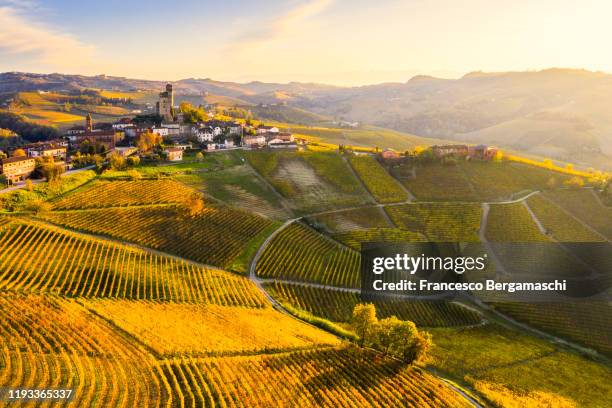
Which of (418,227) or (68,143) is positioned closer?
(418,227)

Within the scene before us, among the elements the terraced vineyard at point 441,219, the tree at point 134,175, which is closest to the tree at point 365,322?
the terraced vineyard at point 441,219

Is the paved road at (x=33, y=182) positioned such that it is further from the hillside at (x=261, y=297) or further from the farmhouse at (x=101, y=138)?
the farmhouse at (x=101, y=138)

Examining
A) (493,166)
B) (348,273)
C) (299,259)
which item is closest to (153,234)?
(299,259)

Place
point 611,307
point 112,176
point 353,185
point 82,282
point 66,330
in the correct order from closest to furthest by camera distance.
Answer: point 66,330, point 82,282, point 611,307, point 112,176, point 353,185

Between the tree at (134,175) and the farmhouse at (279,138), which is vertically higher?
the farmhouse at (279,138)

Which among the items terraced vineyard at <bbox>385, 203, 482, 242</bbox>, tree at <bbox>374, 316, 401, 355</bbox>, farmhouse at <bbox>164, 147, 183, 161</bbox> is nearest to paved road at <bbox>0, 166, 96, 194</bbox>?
farmhouse at <bbox>164, 147, 183, 161</bbox>

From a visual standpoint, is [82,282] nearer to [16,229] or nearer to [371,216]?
[16,229]

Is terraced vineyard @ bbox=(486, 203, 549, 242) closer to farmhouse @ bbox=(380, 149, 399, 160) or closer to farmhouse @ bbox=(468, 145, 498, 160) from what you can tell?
farmhouse @ bbox=(468, 145, 498, 160)

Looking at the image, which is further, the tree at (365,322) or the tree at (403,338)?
the tree at (365,322)
